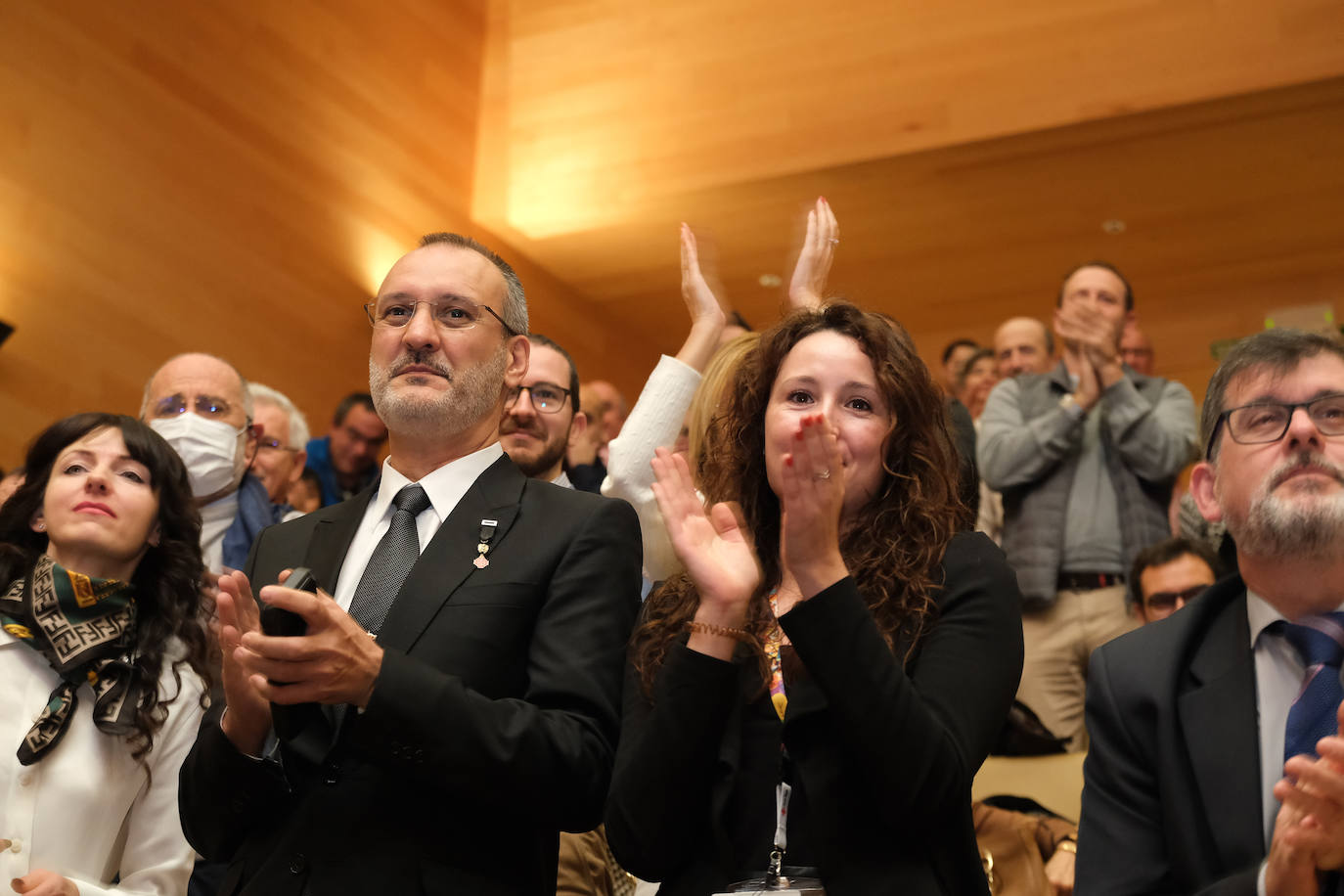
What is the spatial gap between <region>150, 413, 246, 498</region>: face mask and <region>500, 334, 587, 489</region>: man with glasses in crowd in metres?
0.73

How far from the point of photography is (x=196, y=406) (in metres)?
3.69

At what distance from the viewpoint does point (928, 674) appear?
1751mm

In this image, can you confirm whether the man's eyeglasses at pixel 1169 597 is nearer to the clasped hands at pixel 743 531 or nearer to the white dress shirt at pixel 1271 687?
the white dress shirt at pixel 1271 687

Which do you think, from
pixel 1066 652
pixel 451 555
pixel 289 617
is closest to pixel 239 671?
pixel 289 617

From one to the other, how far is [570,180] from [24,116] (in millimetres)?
2955

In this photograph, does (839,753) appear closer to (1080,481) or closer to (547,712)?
(547,712)

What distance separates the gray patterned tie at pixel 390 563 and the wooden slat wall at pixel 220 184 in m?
3.46

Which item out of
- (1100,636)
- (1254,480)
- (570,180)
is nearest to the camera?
(1254,480)

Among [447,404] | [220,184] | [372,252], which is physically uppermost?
[372,252]

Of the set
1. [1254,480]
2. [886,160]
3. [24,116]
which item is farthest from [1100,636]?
[24,116]

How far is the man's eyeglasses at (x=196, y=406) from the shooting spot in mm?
3686

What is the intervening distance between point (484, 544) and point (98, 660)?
93 centimetres

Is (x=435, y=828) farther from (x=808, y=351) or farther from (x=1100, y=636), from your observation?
(x=1100, y=636)

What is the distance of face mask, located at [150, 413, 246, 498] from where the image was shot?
3523mm
